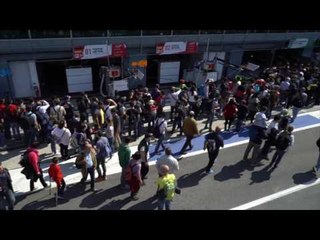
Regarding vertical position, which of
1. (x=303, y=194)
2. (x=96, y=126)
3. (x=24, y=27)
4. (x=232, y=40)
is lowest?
(x=303, y=194)

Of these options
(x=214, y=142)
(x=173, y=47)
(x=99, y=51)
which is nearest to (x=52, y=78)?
(x=99, y=51)

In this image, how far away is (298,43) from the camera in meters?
22.5

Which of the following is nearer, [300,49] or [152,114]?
[152,114]

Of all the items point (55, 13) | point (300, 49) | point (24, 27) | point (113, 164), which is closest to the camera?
point (55, 13)

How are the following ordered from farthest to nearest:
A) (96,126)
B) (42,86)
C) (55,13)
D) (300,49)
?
1. (300,49)
2. (42,86)
3. (96,126)
4. (55,13)

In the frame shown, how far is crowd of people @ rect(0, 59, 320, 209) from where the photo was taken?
9.01 meters

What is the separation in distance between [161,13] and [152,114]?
8770 mm

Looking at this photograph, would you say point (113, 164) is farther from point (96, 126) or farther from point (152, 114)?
point (152, 114)

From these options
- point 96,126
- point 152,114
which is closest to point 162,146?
point 152,114

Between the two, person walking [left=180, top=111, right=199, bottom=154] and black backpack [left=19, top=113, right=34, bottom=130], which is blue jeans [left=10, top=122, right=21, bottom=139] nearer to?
black backpack [left=19, top=113, right=34, bottom=130]

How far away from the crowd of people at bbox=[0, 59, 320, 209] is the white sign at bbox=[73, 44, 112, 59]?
337 centimetres

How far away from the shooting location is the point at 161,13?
3.62 meters

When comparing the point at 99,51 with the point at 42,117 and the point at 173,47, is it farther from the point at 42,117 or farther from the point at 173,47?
the point at 42,117

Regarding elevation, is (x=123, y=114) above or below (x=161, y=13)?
below
